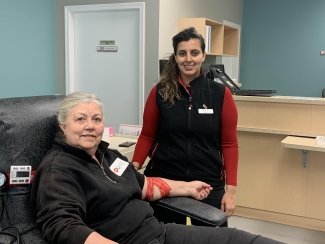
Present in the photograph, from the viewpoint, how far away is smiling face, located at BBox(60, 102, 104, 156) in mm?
1370

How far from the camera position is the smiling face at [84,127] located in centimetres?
137

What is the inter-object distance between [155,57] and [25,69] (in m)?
1.23

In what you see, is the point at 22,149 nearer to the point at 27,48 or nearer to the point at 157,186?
the point at 157,186

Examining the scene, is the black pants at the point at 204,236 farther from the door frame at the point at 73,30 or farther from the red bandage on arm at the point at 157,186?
the door frame at the point at 73,30

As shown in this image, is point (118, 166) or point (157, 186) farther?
point (157, 186)

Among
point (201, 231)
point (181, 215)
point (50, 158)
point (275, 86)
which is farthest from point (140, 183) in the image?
point (275, 86)

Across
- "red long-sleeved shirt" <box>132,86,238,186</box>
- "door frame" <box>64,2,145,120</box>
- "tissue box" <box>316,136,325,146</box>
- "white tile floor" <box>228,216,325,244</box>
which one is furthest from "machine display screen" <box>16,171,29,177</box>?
"door frame" <box>64,2,145,120</box>

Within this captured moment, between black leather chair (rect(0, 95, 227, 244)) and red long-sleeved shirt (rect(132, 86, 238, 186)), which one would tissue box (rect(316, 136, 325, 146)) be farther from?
black leather chair (rect(0, 95, 227, 244))

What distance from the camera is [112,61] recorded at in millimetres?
3963

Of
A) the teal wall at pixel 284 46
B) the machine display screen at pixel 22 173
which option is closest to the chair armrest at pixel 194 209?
the machine display screen at pixel 22 173

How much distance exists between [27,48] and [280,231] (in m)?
2.71

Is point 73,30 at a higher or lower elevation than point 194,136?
higher

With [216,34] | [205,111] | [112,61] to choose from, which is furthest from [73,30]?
[205,111]

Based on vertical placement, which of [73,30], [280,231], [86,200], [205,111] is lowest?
[280,231]
